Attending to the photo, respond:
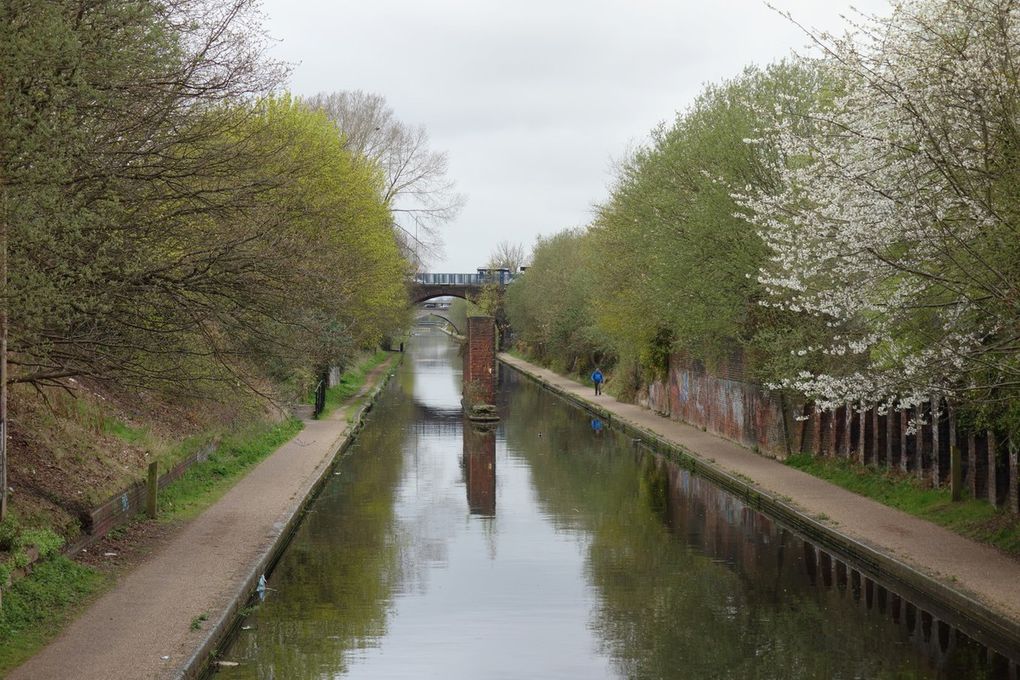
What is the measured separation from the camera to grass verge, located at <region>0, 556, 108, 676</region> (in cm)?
1091

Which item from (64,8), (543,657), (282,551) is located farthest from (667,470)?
(64,8)

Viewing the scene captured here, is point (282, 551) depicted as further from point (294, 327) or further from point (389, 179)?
point (389, 179)

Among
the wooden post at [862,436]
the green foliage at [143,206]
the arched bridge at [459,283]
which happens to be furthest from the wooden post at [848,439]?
the arched bridge at [459,283]

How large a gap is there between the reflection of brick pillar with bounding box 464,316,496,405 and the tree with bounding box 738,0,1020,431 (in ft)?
83.9

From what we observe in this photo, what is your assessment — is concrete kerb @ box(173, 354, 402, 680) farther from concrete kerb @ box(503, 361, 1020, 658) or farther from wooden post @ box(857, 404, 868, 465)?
wooden post @ box(857, 404, 868, 465)

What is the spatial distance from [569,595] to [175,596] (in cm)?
454

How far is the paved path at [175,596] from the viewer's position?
33.9ft

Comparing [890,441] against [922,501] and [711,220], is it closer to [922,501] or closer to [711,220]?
[922,501]

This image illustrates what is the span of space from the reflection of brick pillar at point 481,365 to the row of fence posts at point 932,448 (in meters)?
16.6

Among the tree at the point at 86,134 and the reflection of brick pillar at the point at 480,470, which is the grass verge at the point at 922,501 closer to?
the reflection of brick pillar at the point at 480,470

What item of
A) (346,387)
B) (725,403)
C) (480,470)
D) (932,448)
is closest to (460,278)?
(346,387)

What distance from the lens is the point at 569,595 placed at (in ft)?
48.2

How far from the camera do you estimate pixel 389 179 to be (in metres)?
59.4

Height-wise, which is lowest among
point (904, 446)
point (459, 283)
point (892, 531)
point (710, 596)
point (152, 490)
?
point (710, 596)
